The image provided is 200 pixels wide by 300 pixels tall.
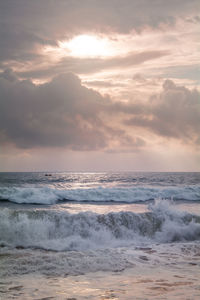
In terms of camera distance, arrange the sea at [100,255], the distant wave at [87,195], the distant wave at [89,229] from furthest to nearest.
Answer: the distant wave at [87,195], the distant wave at [89,229], the sea at [100,255]

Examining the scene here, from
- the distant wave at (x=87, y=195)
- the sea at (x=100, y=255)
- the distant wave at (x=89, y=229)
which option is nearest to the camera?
the sea at (x=100, y=255)

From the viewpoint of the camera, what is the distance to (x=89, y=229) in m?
12.4

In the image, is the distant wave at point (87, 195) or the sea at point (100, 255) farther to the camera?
the distant wave at point (87, 195)

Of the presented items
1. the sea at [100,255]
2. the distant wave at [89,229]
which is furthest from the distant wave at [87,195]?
the sea at [100,255]

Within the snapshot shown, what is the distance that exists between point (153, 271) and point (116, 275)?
999 mm

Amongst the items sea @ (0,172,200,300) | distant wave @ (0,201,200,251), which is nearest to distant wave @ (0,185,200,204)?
distant wave @ (0,201,200,251)

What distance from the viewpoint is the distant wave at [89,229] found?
1111 centimetres

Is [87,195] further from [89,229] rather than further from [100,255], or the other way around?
[100,255]

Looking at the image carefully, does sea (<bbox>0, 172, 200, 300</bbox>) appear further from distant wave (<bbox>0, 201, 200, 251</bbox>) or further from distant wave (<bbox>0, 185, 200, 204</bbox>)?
distant wave (<bbox>0, 185, 200, 204</bbox>)

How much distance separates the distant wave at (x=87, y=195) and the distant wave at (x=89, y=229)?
12.9 meters

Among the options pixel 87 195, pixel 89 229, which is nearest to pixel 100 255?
pixel 89 229

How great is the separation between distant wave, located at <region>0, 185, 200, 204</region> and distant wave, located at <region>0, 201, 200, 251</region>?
1285 centimetres

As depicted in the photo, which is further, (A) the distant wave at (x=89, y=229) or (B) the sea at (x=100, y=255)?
(A) the distant wave at (x=89, y=229)

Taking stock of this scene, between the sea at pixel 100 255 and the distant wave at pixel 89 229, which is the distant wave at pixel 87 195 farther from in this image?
the sea at pixel 100 255
